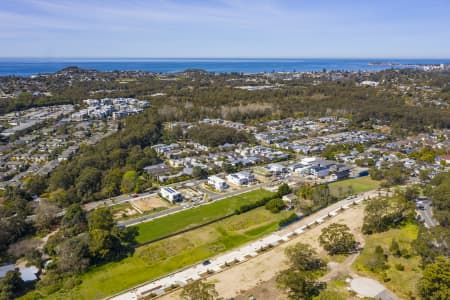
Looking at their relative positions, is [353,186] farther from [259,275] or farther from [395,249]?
[259,275]

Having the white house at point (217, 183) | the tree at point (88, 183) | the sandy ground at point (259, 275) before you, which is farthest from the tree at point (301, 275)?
the tree at point (88, 183)

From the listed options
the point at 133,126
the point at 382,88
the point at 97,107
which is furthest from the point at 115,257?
the point at 382,88

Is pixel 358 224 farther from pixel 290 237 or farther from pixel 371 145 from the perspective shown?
pixel 371 145

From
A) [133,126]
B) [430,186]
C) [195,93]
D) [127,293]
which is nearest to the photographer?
[127,293]

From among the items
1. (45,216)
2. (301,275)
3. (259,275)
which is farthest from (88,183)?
(301,275)

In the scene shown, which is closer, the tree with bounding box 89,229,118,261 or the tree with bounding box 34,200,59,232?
the tree with bounding box 89,229,118,261

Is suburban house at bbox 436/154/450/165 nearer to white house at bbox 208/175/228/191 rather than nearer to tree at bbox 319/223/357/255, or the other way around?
tree at bbox 319/223/357/255

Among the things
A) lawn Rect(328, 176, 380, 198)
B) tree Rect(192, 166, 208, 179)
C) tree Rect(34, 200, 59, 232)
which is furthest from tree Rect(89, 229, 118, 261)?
lawn Rect(328, 176, 380, 198)
